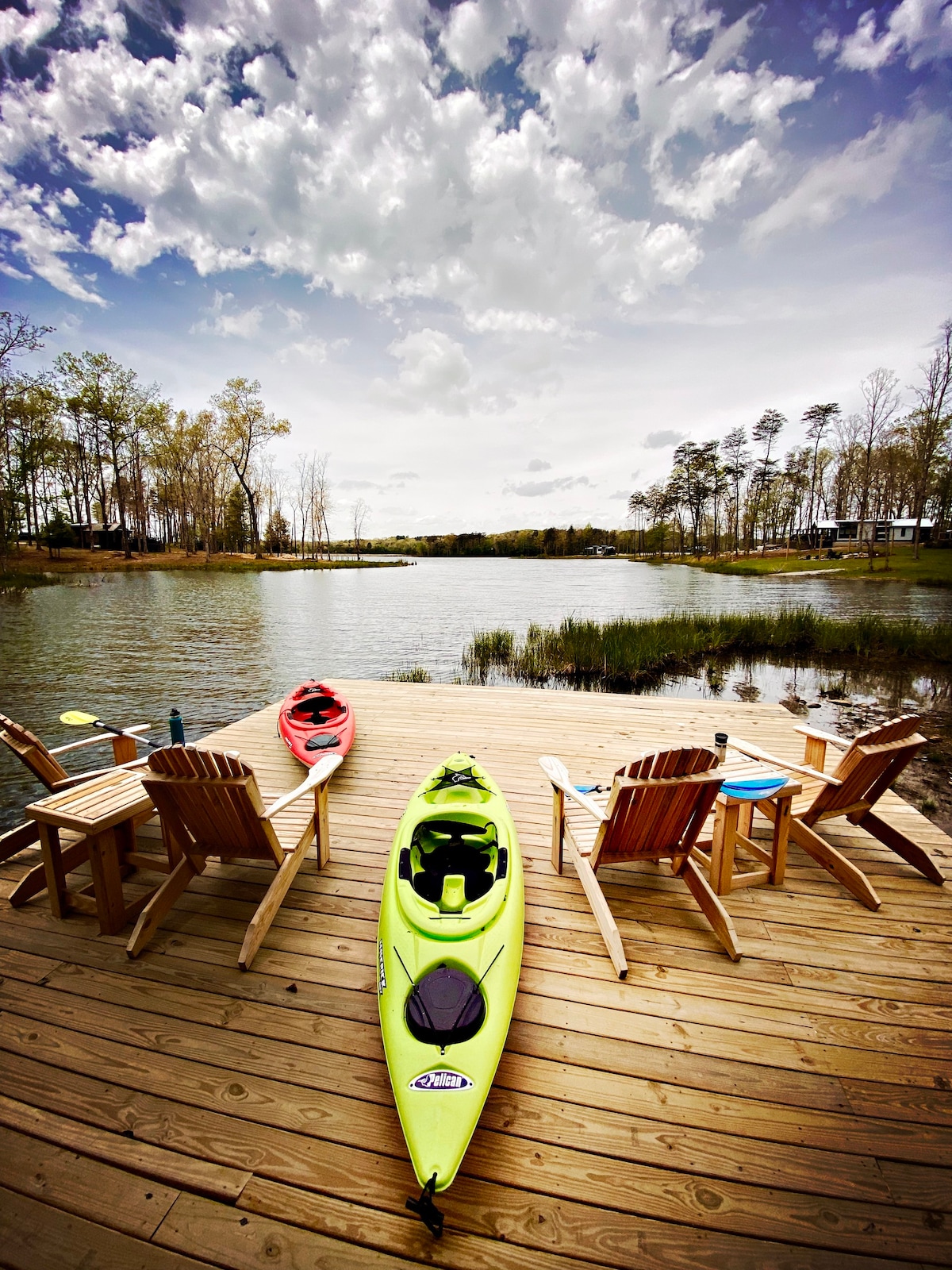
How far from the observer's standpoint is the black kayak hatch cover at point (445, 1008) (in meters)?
1.59

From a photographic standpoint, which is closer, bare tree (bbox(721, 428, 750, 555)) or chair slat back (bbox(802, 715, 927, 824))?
chair slat back (bbox(802, 715, 927, 824))

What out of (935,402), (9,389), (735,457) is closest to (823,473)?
(735,457)

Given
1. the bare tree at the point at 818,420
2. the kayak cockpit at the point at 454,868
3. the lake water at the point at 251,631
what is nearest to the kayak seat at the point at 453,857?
the kayak cockpit at the point at 454,868

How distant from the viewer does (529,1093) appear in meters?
1.73

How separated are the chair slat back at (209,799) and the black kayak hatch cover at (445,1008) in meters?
1.12

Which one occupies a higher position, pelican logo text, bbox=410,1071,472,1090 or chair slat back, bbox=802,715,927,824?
chair slat back, bbox=802,715,927,824

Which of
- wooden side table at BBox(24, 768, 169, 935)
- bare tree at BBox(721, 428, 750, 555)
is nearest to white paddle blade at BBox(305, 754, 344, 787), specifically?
wooden side table at BBox(24, 768, 169, 935)

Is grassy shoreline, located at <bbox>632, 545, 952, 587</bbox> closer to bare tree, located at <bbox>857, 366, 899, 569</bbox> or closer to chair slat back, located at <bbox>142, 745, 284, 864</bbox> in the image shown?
bare tree, located at <bbox>857, 366, 899, 569</bbox>

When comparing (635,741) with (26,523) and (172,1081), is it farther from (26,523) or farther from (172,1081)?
(26,523)

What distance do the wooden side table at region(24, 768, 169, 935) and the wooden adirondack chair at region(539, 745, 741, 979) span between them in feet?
7.84

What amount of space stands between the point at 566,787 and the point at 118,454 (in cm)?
4703

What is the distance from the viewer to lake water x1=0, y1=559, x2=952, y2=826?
8.51 metres

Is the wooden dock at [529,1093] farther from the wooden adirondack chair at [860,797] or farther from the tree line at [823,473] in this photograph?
the tree line at [823,473]

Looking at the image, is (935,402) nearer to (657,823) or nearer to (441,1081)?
(657,823)
